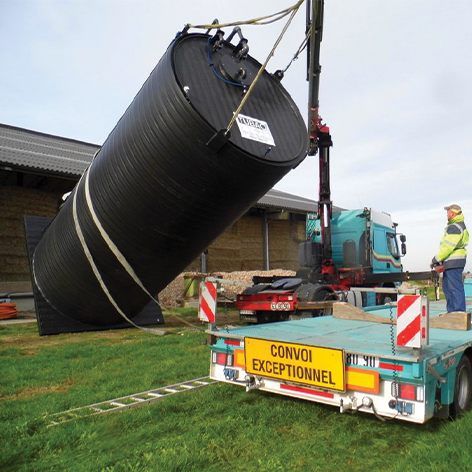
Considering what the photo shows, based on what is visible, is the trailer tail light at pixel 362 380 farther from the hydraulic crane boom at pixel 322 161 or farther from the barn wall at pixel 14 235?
the barn wall at pixel 14 235

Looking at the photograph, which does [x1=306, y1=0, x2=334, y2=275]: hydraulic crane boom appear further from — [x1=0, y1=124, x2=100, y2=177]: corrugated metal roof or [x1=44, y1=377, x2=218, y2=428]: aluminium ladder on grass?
[x1=0, y1=124, x2=100, y2=177]: corrugated metal roof

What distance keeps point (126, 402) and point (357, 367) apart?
8.00 ft

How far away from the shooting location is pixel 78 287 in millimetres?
8391

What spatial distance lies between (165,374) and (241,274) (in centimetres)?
1315

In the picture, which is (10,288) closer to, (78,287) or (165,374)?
(78,287)

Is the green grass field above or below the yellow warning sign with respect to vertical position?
below

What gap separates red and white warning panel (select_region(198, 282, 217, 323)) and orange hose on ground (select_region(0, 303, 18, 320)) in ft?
32.3

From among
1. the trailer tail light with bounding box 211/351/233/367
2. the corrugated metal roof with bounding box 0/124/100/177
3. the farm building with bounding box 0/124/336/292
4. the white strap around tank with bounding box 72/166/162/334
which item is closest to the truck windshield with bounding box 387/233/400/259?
the farm building with bounding box 0/124/336/292

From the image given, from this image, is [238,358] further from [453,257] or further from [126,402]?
[453,257]

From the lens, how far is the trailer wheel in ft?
12.8

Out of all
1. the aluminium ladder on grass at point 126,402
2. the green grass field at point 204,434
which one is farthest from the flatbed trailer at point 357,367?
the aluminium ladder on grass at point 126,402

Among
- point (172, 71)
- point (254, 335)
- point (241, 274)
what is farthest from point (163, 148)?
point (241, 274)

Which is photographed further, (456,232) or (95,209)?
(95,209)

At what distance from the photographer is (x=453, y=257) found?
6258 millimetres
